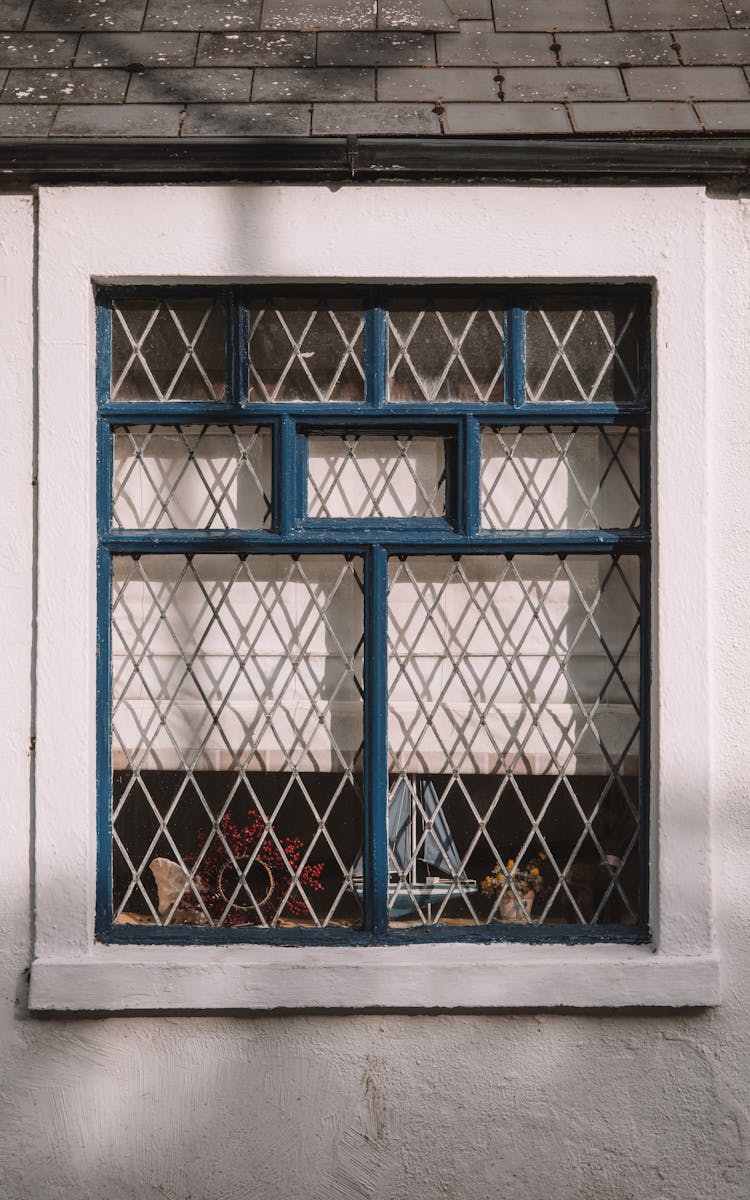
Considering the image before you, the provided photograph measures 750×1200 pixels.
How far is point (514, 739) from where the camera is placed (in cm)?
386

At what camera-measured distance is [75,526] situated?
3.68 m

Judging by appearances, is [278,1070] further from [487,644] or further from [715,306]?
[715,306]

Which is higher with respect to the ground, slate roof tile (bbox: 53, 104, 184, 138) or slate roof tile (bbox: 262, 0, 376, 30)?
slate roof tile (bbox: 262, 0, 376, 30)

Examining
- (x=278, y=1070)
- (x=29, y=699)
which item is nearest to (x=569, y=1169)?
(x=278, y=1070)

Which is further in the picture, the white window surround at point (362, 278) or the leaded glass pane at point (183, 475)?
the leaded glass pane at point (183, 475)

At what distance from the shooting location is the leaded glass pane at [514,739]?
383 centimetres

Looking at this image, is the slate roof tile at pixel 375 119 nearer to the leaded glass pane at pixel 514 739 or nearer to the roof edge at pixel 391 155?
the roof edge at pixel 391 155

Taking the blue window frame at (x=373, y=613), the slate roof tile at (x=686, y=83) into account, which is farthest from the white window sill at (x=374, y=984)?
the slate roof tile at (x=686, y=83)

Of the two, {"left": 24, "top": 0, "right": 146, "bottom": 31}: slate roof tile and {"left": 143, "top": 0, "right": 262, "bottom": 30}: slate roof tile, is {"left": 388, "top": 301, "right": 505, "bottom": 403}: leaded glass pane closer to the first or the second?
{"left": 143, "top": 0, "right": 262, "bottom": 30}: slate roof tile

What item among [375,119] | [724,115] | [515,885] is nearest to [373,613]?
[515,885]

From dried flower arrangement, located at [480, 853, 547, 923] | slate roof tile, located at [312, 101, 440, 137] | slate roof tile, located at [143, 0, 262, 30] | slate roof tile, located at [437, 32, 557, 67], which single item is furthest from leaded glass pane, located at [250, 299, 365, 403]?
dried flower arrangement, located at [480, 853, 547, 923]

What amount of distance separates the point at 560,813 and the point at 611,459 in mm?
Answer: 1283

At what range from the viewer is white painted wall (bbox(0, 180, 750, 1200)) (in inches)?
144

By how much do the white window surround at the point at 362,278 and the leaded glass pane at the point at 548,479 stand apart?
24 centimetres
